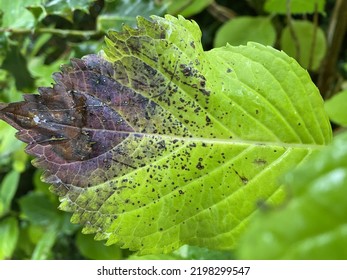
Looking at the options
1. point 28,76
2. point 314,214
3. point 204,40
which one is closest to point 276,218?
point 314,214

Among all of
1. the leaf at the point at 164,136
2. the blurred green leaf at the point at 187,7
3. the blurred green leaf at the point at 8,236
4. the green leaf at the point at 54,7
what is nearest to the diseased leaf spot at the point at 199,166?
the leaf at the point at 164,136

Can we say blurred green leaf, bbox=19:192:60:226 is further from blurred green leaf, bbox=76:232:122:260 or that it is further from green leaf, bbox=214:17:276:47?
green leaf, bbox=214:17:276:47

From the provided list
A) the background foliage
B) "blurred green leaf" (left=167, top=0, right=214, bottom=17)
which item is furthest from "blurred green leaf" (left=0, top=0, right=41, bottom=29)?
"blurred green leaf" (left=167, top=0, right=214, bottom=17)

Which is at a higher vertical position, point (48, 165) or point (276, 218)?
point (276, 218)

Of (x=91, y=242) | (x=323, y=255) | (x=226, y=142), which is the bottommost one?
(x=91, y=242)

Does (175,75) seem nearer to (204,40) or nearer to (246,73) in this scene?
(246,73)
